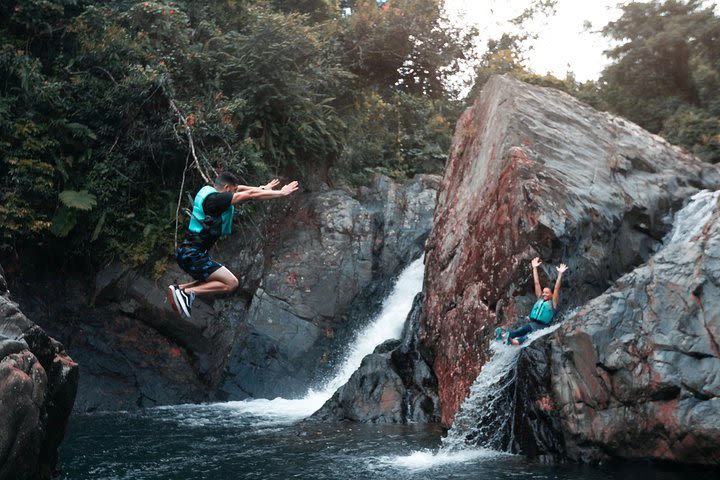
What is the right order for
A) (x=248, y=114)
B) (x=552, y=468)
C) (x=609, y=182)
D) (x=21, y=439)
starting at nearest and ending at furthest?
(x=21, y=439) < (x=552, y=468) < (x=609, y=182) < (x=248, y=114)

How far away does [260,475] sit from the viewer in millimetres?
9648

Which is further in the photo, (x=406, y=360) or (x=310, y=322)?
(x=310, y=322)

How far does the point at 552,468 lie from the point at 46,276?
559 inches

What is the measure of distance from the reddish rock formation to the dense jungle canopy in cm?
575

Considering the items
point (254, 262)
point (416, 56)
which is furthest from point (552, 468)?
point (416, 56)

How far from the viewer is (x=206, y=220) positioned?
7.92m

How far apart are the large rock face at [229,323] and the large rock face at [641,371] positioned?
29.3 feet

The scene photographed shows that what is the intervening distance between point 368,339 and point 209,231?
1072 cm

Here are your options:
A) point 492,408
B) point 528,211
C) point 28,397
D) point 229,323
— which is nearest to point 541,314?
point 492,408

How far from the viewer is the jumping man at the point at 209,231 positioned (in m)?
7.75

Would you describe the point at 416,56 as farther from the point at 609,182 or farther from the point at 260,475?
the point at 260,475

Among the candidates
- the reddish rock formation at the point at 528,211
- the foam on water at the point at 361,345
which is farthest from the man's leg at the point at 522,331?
the foam on water at the point at 361,345

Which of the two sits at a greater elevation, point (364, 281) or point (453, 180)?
point (453, 180)

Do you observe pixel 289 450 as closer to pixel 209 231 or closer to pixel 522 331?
pixel 522 331
